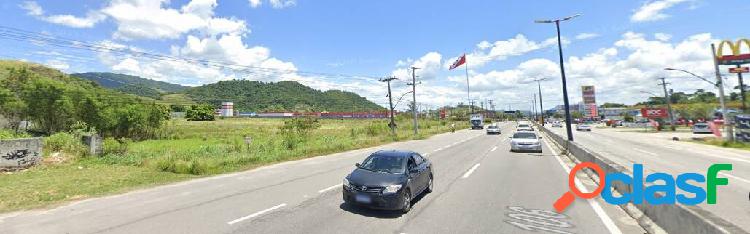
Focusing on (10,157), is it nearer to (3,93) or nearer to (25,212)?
(25,212)

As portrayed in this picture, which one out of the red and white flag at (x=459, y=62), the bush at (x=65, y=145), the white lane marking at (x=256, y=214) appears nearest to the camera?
the white lane marking at (x=256, y=214)

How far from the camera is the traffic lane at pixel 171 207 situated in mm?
8438

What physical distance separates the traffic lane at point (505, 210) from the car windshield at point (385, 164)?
127cm

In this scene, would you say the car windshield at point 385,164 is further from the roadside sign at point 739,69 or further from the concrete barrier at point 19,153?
the roadside sign at point 739,69

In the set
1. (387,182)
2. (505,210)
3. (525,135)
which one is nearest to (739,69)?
(525,135)

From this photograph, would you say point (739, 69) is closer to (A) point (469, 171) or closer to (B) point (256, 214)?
(A) point (469, 171)

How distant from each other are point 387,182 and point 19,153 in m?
18.2

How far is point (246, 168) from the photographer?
763 inches

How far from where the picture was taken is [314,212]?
30.7 ft

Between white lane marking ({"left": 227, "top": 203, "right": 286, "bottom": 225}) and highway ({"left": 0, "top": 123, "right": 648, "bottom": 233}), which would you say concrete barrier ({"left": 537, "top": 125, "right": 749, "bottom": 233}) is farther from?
white lane marking ({"left": 227, "top": 203, "right": 286, "bottom": 225})

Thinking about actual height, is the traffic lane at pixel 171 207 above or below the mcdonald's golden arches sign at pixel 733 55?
below

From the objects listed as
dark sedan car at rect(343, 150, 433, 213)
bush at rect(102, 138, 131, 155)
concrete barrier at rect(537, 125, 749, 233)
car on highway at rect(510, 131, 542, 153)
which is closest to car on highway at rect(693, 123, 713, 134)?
car on highway at rect(510, 131, 542, 153)

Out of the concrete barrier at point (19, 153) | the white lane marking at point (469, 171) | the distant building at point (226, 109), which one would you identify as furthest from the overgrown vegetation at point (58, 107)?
the distant building at point (226, 109)

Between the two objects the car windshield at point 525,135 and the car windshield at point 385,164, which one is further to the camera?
the car windshield at point 525,135
